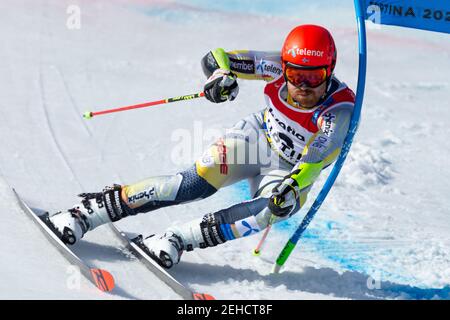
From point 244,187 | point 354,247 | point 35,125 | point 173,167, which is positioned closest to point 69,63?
point 35,125

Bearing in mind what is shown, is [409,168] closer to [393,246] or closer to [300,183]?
[393,246]

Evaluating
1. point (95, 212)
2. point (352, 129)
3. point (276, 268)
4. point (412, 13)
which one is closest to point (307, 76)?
point (352, 129)

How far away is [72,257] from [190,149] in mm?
2971

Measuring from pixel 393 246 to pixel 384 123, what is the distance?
2.98m

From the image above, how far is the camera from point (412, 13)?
5434mm

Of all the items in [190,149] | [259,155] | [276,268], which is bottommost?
[190,149]

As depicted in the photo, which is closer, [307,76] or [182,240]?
[307,76]

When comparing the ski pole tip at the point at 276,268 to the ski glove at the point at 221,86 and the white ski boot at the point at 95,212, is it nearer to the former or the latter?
the white ski boot at the point at 95,212

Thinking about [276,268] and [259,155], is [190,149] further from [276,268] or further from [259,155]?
[276,268]

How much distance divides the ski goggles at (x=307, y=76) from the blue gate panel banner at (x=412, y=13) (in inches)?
25.2

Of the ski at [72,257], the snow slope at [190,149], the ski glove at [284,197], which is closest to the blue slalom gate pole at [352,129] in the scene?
the snow slope at [190,149]

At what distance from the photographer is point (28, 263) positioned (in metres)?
5.05

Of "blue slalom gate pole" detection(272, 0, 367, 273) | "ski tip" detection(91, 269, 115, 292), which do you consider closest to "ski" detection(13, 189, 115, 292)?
"ski tip" detection(91, 269, 115, 292)

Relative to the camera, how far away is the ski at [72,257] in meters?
4.88
